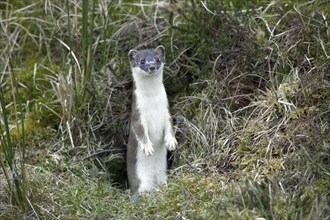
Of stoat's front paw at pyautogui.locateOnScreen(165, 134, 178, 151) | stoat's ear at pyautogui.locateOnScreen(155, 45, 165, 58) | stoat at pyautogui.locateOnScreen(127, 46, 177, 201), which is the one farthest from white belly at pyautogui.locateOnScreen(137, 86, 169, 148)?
stoat's ear at pyautogui.locateOnScreen(155, 45, 165, 58)

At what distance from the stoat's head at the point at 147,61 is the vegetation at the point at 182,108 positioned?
401 mm

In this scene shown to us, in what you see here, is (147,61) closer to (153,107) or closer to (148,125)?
(153,107)

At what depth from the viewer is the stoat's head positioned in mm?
6668

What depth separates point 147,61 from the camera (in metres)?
6.68

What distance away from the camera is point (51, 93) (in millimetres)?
7570

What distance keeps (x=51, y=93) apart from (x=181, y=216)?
2787mm

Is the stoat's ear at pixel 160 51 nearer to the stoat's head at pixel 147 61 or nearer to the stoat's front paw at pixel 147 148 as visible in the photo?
the stoat's head at pixel 147 61

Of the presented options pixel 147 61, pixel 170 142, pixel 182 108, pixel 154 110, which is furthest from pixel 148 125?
pixel 147 61

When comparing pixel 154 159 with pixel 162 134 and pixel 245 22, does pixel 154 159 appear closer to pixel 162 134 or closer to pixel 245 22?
pixel 162 134

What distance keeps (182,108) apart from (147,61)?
2.32 feet

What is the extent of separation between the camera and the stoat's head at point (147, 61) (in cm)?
667

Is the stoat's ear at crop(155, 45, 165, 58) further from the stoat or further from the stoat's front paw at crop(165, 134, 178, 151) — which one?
the stoat's front paw at crop(165, 134, 178, 151)

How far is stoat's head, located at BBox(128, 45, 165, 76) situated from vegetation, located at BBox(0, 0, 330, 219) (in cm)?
40

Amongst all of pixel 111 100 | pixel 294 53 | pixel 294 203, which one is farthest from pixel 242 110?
pixel 294 203
